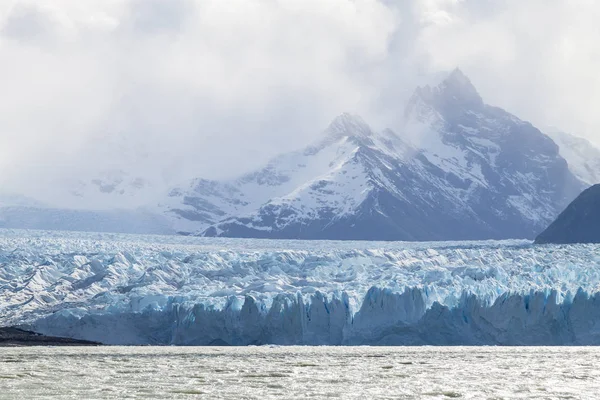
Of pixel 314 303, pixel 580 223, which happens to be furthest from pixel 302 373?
pixel 580 223

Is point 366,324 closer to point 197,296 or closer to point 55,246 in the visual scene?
point 197,296

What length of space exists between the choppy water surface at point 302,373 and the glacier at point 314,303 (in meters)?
4.04

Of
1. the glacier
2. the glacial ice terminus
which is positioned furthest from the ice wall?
the glacial ice terminus

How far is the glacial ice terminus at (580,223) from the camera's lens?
334 feet

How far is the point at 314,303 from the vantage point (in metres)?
40.8

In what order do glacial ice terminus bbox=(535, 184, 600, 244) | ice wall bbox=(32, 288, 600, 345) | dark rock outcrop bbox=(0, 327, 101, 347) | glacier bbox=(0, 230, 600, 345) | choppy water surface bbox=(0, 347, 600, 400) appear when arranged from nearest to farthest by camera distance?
choppy water surface bbox=(0, 347, 600, 400) → ice wall bbox=(32, 288, 600, 345) → dark rock outcrop bbox=(0, 327, 101, 347) → glacier bbox=(0, 230, 600, 345) → glacial ice terminus bbox=(535, 184, 600, 244)

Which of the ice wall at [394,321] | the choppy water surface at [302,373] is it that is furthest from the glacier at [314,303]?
the choppy water surface at [302,373]

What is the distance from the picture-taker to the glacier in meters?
40.2

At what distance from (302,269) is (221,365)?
22.3 metres

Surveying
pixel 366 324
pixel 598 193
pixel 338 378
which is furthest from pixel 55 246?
pixel 598 193

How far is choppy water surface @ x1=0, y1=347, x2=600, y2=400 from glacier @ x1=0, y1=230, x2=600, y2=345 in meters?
4.04

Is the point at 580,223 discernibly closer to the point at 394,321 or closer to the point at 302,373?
the point at 394,321

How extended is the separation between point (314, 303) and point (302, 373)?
554 inches

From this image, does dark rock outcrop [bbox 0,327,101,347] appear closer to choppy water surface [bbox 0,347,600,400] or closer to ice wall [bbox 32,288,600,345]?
choppy water surface [bbox 0,347,600,400]
